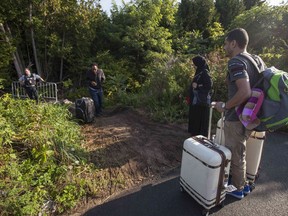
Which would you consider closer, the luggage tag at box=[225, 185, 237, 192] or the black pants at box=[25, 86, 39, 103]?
the luggage tag at box=[225, 185, 237, 192]

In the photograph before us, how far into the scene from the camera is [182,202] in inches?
111

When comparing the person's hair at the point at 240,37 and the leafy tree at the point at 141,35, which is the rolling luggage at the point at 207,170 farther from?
the leafy tree at the point at 141,35

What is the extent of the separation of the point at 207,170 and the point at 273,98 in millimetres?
973

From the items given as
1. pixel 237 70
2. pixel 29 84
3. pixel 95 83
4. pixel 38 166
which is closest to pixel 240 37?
pixel 237 70

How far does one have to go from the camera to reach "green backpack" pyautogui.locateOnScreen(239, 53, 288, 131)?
223 cm

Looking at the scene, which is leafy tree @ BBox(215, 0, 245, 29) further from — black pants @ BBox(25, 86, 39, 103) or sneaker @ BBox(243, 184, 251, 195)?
sneaker @ BBox(243, 184, 251, 195)

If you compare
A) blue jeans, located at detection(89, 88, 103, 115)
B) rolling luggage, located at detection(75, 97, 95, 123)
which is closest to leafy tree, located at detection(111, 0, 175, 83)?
blue jeans, located at detection(89, 88, 103, 115)

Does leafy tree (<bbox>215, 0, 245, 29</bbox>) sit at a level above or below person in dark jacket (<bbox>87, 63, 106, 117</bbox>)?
above

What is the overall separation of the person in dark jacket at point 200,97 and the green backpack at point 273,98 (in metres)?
1.89

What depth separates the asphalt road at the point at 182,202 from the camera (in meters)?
2.65

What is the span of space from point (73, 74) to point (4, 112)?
8530 millimetres

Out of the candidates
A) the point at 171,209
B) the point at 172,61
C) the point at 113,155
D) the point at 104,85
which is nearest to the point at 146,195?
the point at 171,209

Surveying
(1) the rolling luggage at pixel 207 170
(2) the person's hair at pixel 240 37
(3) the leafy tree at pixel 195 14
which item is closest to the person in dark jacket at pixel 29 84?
(1) the rolling luggage at pixel 207 170

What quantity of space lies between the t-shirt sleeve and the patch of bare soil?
191 cm
